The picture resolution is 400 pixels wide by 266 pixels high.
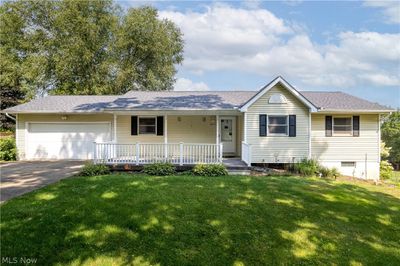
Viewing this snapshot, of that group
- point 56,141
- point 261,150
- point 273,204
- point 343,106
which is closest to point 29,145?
point 56,141

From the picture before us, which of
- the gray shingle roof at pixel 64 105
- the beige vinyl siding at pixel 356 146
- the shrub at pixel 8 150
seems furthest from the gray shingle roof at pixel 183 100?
the shrub at pixel 8 150

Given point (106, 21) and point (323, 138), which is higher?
point (106, 21)

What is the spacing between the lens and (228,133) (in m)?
15.2

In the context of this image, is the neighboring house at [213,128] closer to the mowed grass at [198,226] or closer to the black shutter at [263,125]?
the black shutter at [263,125]

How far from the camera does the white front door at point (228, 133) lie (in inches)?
596

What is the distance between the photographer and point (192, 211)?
6.14 m

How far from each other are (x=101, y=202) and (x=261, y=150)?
27.6 feet

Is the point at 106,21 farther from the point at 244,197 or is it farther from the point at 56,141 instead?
the point at 244,197

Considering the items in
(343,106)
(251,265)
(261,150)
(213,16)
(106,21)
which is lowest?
(251,265)

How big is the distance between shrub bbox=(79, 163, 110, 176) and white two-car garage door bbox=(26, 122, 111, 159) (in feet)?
16.0

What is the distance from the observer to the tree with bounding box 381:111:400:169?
40.1 meters

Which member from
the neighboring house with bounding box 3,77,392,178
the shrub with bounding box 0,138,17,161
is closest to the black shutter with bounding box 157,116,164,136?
the neighboring house with bounding box 3,77,392,178

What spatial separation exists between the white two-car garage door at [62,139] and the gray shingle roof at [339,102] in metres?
11.8

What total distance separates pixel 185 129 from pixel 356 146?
8926 millimetres
